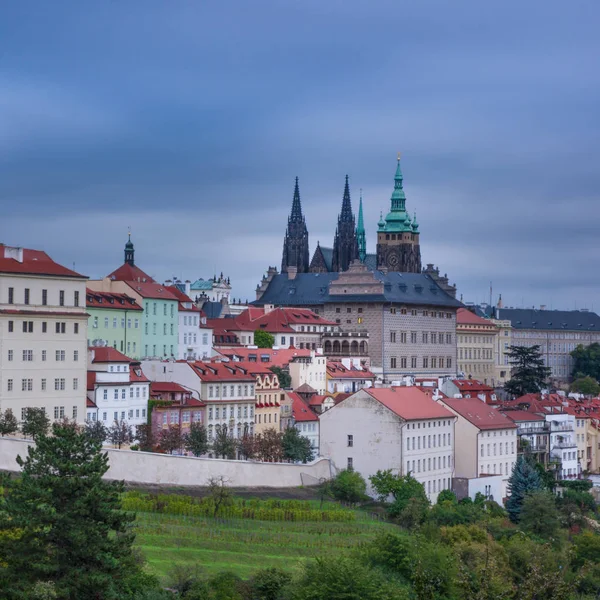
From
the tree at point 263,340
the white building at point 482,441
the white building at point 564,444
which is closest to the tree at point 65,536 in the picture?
the white building at point 482,441

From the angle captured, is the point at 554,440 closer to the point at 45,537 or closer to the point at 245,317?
the point at 245,317

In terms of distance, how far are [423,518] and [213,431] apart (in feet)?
66.7

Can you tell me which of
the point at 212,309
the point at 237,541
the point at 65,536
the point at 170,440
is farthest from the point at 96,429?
the point at 212,309

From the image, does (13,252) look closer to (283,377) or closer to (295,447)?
(295,447)

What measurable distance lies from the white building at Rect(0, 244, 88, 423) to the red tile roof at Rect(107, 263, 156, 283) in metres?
30.1

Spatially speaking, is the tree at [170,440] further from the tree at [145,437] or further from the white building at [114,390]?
the white building at [114,390]

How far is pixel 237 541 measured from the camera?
72.3 m

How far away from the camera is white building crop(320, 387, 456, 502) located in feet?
307

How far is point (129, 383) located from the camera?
316 feet

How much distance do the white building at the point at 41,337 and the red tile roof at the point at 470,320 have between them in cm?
10313

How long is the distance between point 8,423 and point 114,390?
13.0 meters

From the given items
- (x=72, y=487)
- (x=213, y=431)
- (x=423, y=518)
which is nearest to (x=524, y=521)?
(x=423, y=518)

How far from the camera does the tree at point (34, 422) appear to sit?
83500 millimetres

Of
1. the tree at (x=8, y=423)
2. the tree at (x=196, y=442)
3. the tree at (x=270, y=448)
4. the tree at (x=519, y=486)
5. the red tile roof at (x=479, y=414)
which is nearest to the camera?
the tree at (x=8, y=423)
